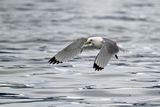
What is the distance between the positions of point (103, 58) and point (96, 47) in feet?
1.62

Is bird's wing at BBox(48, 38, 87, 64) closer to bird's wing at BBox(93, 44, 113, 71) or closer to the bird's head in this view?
the bird's head

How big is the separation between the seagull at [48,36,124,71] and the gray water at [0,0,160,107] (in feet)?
1.62

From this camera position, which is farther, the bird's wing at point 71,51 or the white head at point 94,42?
the bird's wing at point 71,51

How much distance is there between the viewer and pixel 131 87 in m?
10.8

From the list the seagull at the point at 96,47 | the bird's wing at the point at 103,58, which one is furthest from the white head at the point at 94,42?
the bird's wing at the point at 103,58

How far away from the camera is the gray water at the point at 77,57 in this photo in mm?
9930

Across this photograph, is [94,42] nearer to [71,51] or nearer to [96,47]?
[96,47]

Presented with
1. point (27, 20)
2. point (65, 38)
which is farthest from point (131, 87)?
point (27, 20)

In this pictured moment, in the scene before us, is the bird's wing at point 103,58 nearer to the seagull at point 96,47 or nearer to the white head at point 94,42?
the seagull at point 96,47

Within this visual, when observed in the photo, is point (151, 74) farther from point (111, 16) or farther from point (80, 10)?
point (80, 10)

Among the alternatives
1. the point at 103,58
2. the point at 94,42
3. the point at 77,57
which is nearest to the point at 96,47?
the point at 94,42

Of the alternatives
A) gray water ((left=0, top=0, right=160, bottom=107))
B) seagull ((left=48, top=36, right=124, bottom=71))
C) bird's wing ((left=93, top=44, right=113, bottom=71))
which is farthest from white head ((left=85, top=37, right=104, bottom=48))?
gray water ((left=0, top=0, right=160, bottom=107))

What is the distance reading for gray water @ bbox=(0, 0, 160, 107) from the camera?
9930 mm

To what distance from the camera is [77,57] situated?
50.5ft
